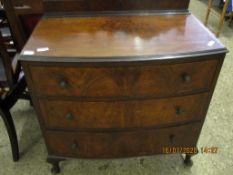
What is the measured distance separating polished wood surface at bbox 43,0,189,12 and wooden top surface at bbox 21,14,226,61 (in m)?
0.05

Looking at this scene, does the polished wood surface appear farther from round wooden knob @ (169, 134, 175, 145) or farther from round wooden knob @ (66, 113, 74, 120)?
round wooden knob @ (169, 134, 175, 145)

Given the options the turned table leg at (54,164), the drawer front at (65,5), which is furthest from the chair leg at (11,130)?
the drawer front at (65,5)

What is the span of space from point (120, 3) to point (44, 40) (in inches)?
17.5

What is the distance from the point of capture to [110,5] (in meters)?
1.13

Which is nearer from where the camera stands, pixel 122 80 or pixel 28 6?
pixel 122 80

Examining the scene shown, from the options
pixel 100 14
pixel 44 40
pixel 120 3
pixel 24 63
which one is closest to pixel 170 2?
pixel 120 3

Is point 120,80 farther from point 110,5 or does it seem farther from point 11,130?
point 11,130

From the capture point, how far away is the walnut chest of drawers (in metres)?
0.87

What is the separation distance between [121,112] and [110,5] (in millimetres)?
560

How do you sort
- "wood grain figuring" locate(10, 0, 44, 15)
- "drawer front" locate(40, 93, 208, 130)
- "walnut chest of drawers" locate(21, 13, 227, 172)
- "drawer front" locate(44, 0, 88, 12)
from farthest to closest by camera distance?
1. "wood grain figuring" locate(10, 0, 44, 15)
2. "drawer front" locate(44, 0, 88, 12)
3. "drawer front" locate(40, 93, 208, 130)
4. "walnut chest of drawers" locate(21, 13, 227, 172)

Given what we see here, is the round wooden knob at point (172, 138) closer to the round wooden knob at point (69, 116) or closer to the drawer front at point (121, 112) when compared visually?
the drawer front at point (121, 112)

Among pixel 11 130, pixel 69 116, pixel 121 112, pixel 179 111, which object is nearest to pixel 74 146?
pixel 69 116

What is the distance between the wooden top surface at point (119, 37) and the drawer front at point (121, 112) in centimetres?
23

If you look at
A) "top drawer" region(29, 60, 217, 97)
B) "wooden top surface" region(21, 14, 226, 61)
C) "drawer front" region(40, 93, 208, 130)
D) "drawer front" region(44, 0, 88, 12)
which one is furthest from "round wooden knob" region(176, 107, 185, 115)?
"drawer front" region(44, 0, 88, 12)
